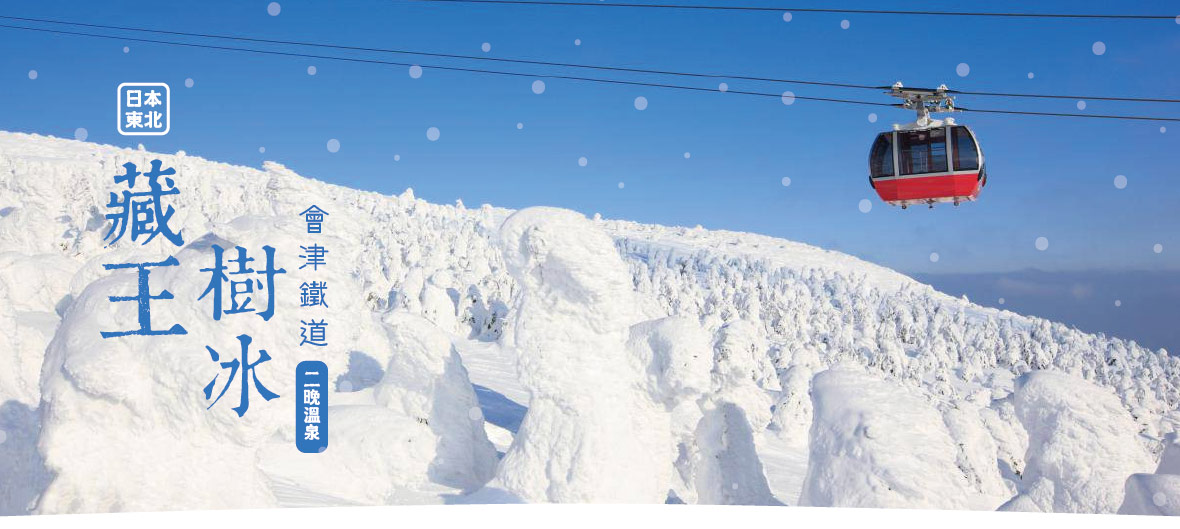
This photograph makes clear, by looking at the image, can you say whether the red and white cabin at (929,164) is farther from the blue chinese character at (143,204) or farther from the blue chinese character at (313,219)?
the blue chinese character at (143,204)

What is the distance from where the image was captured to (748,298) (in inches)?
1989

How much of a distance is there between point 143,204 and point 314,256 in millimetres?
2012

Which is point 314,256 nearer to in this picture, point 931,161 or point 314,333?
point 314,333

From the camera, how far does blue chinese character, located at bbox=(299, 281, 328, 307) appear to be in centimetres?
806

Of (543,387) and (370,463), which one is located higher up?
(543,387)

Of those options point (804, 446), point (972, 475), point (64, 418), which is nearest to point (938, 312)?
point (804, 446)

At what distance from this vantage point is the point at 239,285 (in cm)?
765

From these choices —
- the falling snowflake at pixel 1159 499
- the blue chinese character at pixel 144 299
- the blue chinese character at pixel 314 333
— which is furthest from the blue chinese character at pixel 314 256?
the falling snowflake at pixel 1159 499

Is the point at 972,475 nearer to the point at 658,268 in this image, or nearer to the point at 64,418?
the point at 64,418

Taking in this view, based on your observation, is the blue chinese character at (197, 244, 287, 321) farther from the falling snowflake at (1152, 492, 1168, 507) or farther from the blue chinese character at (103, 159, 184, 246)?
the falling snowflake at (1152, 492, 1168, 507)

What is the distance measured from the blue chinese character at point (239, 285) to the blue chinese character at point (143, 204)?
1169 mm

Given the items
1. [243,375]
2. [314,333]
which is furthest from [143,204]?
[243,375]

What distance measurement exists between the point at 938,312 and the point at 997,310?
10.4 m

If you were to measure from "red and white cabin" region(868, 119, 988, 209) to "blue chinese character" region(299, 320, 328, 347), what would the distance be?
22.9ft
